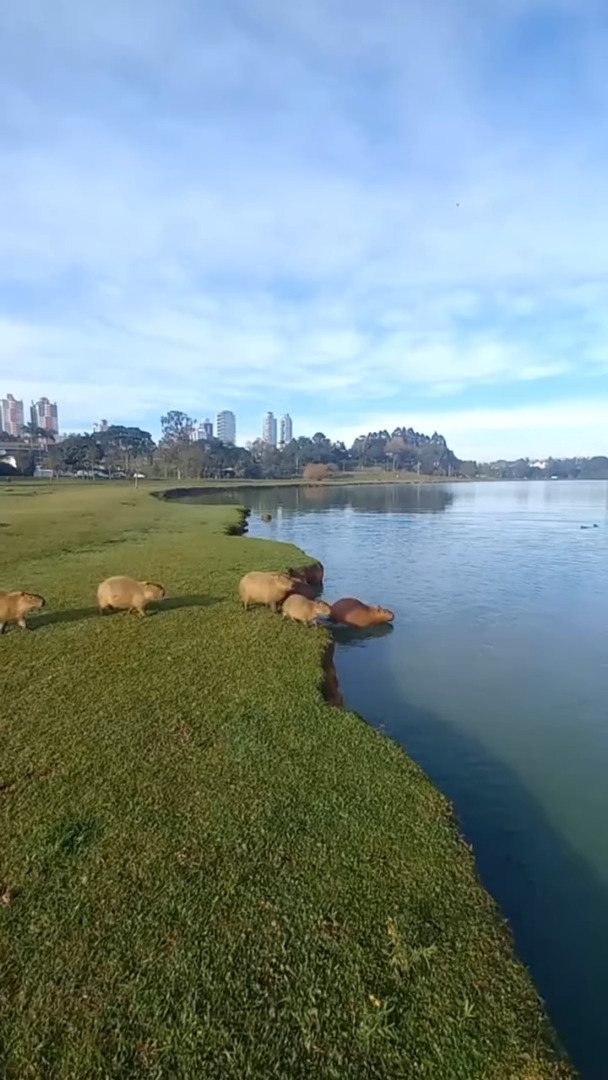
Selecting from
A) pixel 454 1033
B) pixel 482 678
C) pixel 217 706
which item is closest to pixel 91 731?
pixel 217 706

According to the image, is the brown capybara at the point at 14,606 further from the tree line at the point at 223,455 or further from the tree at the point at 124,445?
the tree at the point at 124,445

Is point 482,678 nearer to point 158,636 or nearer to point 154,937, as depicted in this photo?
point 158,636

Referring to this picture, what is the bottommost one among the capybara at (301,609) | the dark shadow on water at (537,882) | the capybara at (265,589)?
the dark shadow on water at (537,882)

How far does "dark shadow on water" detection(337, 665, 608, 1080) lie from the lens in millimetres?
3406

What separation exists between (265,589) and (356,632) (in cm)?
233

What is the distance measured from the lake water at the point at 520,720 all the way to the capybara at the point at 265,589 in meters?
1.42

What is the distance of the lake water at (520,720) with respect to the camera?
154 inches

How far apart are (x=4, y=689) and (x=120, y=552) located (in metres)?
9.34

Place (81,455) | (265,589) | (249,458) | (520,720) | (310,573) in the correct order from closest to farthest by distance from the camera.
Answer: (520,720) → (265,589) → (310,573) → (81,455) → (249,458)

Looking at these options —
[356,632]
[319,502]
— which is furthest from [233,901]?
[319,502]

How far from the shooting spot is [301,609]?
908 cm

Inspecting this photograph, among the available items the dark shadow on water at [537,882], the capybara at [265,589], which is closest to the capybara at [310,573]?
the capybara at [265,589]

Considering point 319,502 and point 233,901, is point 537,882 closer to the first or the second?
point 233,901

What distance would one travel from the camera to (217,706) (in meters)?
5.62
